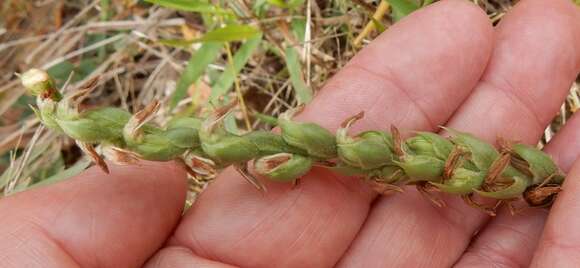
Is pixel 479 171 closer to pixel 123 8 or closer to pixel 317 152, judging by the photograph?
pixel 317 152

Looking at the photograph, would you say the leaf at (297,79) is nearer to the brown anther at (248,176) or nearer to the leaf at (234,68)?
the leaf at (234,68)

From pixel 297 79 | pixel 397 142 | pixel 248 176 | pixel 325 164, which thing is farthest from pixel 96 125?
pixel 297 79

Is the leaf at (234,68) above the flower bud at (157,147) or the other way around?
the other way around

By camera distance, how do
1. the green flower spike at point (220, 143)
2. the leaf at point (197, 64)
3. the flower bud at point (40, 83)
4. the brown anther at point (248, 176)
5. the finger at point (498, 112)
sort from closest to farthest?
1. the flower bud at point (40, 83)
2. the green flower spike at point (220, 143)
3. the brown anther at point (248, 176)
4. the finger at point (498, 112)
5. the leaf at point (197, 64)

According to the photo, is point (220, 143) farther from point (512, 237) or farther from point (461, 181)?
point (512, 237)

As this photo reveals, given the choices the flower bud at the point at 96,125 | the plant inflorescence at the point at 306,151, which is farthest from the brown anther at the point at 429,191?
the flower bud at the point at 96,125

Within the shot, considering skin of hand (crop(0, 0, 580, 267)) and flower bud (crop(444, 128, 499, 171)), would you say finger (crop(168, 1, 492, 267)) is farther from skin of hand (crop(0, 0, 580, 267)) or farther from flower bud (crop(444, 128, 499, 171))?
flower bud (crop(444, 128, 499, 171))
